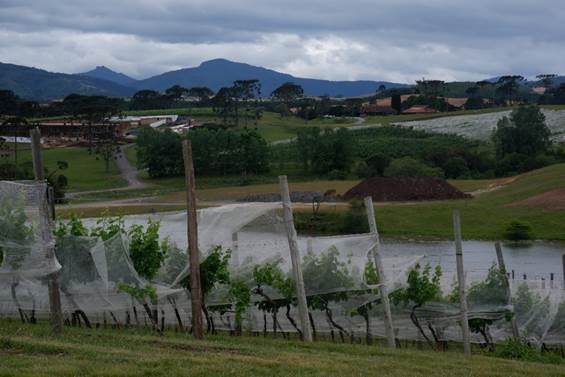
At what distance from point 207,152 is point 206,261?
62131 millimetres

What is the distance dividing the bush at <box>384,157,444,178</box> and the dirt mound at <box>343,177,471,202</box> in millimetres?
9431

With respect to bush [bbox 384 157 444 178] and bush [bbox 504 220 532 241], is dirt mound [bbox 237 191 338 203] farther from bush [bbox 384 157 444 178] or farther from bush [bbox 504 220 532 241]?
bush [bbox 504 220 532 241]

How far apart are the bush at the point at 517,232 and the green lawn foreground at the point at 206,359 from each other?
32.0 meters

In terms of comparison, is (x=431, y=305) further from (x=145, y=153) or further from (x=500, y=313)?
(x=145, y=153)

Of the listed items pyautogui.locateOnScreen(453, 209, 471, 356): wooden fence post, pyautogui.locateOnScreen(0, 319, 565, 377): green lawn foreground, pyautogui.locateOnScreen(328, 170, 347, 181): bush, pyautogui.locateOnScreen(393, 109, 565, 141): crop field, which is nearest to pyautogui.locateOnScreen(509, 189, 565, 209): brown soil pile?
pyautogui.locateOnScreen(328, 170, 347, 181): bush

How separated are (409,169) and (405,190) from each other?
1288cm

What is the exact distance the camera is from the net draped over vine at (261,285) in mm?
14867

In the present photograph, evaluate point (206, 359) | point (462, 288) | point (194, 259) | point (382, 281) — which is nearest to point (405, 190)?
point (462, 288)

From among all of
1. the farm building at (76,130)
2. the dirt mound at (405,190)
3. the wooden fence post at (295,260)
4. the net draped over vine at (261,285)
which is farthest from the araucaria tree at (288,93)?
the wooden fence post at (295,260)

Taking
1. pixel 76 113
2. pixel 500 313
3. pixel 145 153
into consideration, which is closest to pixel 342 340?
pixel 500 313

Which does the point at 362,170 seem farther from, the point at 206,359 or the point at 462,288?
the point at 206,359

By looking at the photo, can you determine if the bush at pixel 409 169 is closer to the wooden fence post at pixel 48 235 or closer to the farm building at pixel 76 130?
the farm building at pixel 76 130

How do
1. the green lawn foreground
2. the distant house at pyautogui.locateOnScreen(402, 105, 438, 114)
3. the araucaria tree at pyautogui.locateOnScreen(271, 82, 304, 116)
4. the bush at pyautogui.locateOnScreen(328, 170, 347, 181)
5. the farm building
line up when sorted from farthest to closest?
the araucaria tree at pyautogui.locateOnScreen(271, 82, 304, 116) < the distant house at pyautogui.locateOnScreen(402, 105, 438, 114) < the farm building < the bush at pyautogui.locateOnScreen(328, 170, 347, 181) < the green lawn foreground

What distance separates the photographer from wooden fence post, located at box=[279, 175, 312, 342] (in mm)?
15188
